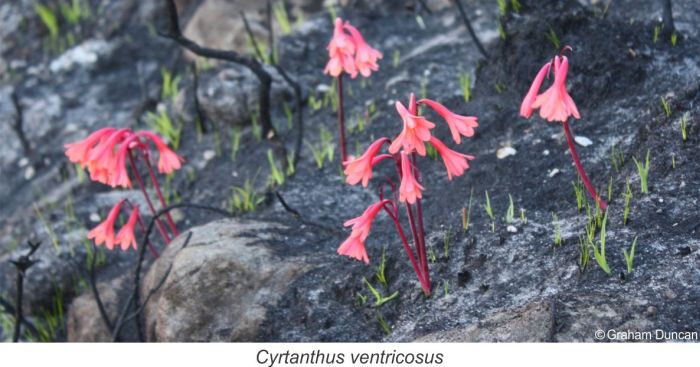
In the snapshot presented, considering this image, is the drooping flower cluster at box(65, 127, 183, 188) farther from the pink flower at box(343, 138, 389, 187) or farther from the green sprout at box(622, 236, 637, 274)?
the green sprout at box(622, 236, 637, 274)

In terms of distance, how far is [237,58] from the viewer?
463 centimetres

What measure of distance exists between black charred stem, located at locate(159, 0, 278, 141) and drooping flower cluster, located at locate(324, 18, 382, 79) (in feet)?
2.63

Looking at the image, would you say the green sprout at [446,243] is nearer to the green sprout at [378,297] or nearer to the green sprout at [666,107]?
the green sprout at [378,297]

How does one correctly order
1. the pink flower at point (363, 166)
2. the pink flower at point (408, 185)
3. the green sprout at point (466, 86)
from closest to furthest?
the pink flower at point (408, 185), the pink flower at point (363, 166), the green sprout at point (466, 86)

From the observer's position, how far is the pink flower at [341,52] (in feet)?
12.8

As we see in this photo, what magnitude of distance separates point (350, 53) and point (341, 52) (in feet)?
0.22

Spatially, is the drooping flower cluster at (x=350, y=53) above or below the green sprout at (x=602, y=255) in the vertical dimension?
above

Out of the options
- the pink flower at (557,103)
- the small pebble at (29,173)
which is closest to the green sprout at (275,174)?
the pink flower at (557,103)

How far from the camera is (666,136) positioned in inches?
148

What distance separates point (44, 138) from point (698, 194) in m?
4.26

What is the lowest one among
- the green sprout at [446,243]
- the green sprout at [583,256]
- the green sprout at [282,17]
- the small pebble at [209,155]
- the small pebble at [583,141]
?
the green sprout at [446,243]

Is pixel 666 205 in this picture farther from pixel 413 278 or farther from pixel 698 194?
pixel 413 278

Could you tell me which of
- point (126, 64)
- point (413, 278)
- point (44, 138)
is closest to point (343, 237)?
point (413, 278)
